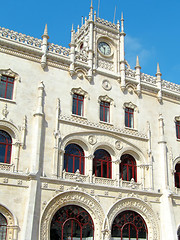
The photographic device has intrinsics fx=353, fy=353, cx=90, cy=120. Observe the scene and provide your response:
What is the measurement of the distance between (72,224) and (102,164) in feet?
17.2

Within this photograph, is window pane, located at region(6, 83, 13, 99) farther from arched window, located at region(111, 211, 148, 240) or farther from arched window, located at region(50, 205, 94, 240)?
arched window, located at region(111, 211, 148, 240)

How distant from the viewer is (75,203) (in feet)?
→ 81.0

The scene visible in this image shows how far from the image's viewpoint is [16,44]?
85.3 ft

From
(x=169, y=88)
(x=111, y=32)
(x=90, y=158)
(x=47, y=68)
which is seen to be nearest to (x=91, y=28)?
(x=111, y=32)

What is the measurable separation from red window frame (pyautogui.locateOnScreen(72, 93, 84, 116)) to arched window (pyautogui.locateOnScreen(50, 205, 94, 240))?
717 cm

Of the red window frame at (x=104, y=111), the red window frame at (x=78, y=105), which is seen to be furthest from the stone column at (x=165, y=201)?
the red window frame at (x=78, y=105)

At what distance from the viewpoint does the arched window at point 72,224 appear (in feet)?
77.5

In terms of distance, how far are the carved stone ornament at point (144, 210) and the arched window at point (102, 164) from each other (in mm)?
2349

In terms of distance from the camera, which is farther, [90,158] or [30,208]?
[90,158]

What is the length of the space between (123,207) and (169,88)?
1262 centimetres

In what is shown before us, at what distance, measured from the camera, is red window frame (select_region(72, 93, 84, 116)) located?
27.4 m

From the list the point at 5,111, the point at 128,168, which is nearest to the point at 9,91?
the point at 5,111

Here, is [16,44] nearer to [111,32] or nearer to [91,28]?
[91,28]

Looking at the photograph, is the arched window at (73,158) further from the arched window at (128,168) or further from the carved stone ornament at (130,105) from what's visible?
the carved stone ornament at (130,105)
